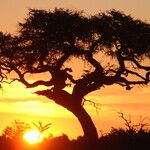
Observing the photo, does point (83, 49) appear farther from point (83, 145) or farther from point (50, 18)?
point (83, 145)

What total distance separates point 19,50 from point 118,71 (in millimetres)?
7422

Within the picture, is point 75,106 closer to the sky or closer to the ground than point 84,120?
closer to the sky

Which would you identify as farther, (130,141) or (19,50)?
(19,50)

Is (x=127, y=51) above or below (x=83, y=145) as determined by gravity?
above

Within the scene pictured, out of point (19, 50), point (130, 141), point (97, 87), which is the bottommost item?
point (130, 141)

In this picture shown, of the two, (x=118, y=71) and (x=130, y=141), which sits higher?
(x=118, y=71)

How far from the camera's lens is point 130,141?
125 ft

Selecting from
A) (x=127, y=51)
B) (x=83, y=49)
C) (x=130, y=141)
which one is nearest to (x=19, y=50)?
(x=83, y=49)

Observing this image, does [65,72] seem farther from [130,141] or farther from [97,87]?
[130,141]

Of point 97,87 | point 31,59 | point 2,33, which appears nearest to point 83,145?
point 97,87

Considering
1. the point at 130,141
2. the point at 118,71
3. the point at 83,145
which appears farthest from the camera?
the point at 118,71

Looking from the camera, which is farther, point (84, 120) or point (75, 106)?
point (75, 106)

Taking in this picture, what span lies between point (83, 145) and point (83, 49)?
7156 millimetres

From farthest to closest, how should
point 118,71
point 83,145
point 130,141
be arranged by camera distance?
point 118,71 < point 83,145 < point 130,141
